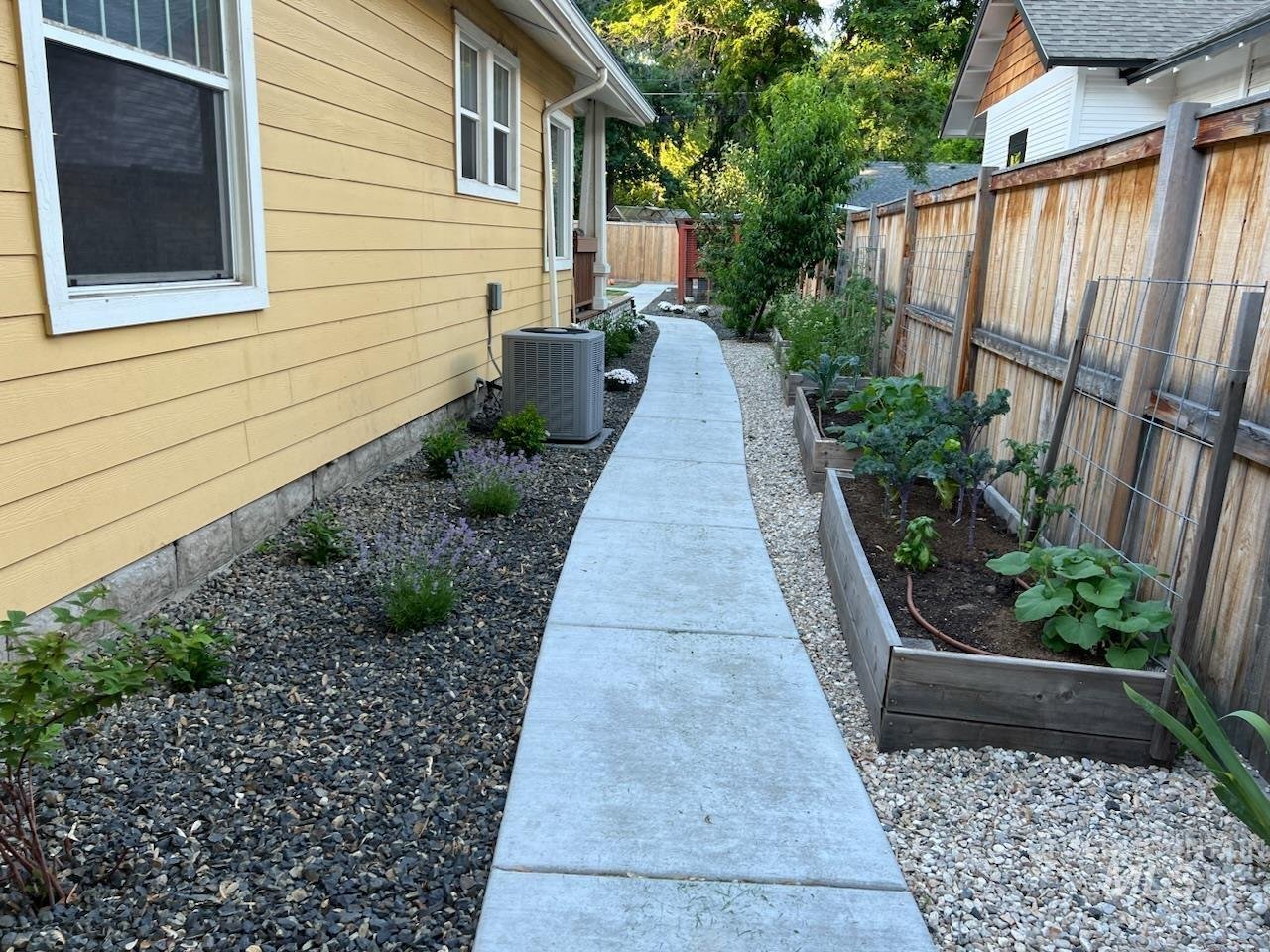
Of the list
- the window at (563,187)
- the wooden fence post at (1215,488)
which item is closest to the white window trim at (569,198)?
the window at (563,187)

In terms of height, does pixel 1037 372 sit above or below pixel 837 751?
above

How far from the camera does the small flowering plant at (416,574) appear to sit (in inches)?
151

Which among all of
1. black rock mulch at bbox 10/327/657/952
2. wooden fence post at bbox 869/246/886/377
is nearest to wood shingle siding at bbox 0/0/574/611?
black rock mulch at bbox 10/327/657/952

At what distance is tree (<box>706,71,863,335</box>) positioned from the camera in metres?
13.4

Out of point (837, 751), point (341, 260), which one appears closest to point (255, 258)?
point (341, 260)

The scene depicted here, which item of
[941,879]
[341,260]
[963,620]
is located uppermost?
[341,260]

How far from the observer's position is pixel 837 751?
123 inches

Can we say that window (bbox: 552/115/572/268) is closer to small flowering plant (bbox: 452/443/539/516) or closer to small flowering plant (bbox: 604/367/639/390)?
small flowering plant (bbox: 604/367/639/390)

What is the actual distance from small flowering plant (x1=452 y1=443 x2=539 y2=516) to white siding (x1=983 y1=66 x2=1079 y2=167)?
8.22m

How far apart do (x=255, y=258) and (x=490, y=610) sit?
191 centimetres

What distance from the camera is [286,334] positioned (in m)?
4.65

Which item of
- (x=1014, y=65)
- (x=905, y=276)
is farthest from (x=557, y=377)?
(x=1014, y=65)

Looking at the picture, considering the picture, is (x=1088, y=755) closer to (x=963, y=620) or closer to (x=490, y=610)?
(x=963, y=620)

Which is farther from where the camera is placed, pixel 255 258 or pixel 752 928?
pixel 255 258
